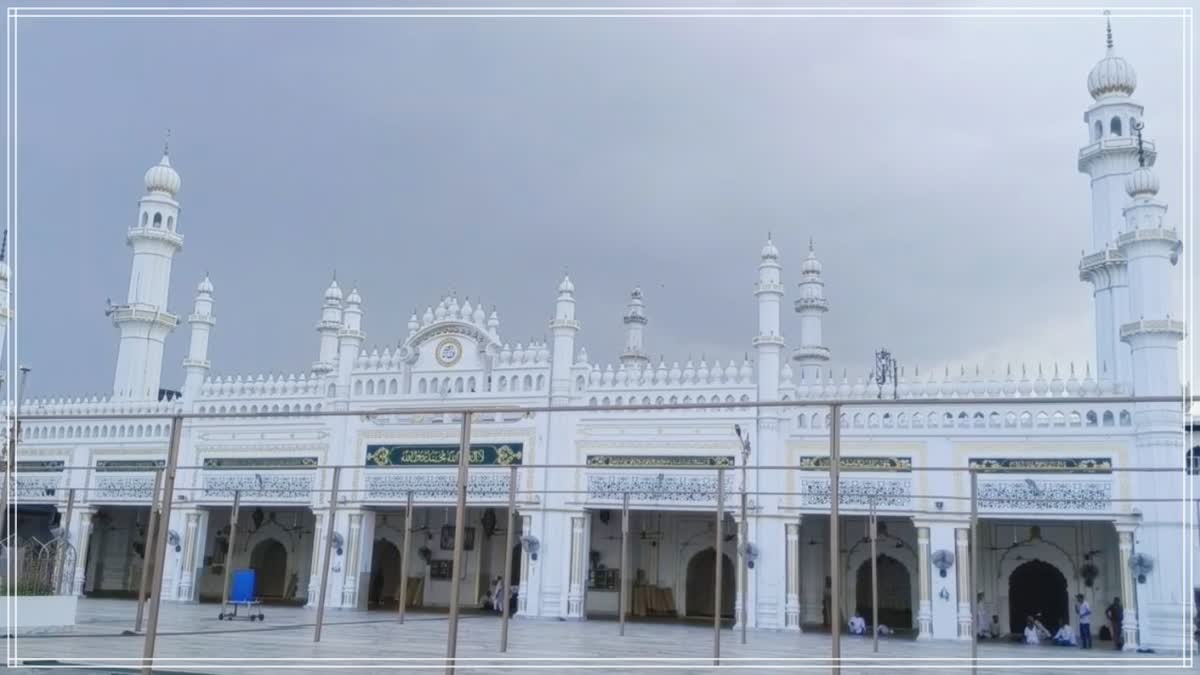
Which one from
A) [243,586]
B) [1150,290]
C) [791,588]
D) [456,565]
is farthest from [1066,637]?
[243,586]

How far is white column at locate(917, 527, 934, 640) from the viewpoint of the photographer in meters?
15.9

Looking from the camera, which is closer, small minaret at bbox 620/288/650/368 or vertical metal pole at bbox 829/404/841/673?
vertical metal pole at bbox 829/404/841/673

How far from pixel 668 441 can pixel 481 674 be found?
10.0 meters

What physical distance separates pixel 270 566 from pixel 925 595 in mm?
15406

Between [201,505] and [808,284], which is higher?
[808,284]

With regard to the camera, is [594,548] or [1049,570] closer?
[1049,570]

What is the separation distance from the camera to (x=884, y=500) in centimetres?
1653

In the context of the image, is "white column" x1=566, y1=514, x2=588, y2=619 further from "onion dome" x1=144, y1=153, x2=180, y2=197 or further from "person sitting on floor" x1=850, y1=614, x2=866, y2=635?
"onion dome" x1=144, y1=153, x2=180, y2=197

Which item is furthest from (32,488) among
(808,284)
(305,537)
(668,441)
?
(808,284)

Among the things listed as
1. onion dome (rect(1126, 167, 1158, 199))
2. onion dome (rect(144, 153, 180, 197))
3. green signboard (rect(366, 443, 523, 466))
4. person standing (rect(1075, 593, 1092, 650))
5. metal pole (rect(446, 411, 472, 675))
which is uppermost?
onion dome (rect(144, 153, 180, 197))

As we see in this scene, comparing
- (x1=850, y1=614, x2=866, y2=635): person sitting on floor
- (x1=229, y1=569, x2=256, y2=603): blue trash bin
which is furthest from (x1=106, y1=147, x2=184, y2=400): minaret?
(x1=850, y1=614, x2=866, y2=635): person sitting on floor

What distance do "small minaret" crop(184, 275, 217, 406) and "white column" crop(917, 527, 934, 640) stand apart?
49.7 ft

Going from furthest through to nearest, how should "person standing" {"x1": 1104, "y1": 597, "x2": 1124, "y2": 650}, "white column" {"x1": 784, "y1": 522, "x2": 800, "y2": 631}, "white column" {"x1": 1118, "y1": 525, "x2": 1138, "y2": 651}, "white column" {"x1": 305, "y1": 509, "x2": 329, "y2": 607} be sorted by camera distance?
"white column" {"x1": 305, "y1": 509, "x2": 329, "y2": 607} < "white column" {"x1": 784, "y1": 522, "x2": 800, "y2": 631} < "person standing" {"x1": 1104, "y1": 597, "x2": 1124, "y2": 650} < "white column" {"x1": 1118, "y1": 525, "x2": 1138, "y2": 651}

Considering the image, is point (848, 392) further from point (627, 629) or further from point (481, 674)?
point (481, 674)
